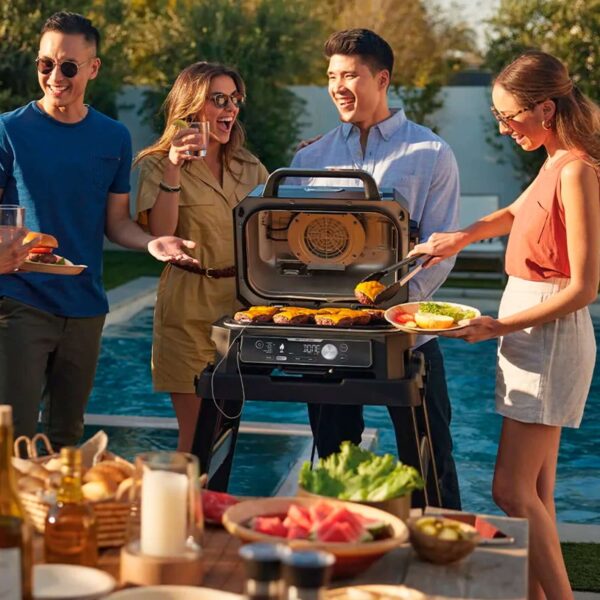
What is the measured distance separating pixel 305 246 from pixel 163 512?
5.03ft

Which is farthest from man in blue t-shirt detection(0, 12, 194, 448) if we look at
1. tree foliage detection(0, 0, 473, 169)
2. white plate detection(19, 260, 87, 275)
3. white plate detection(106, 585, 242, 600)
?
tree foliage detection(0, 0, 473, 169)

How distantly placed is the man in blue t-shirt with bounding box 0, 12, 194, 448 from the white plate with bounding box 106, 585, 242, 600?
1.88 m

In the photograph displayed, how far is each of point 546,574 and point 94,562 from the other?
63.0 inches

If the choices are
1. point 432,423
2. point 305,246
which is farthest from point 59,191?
point 432,423

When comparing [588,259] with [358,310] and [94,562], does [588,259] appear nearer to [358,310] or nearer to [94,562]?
[358,310]

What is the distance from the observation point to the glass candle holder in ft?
6.70

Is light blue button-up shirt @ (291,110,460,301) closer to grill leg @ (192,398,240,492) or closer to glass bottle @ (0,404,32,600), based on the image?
grill leg @ (192,398,240,492)

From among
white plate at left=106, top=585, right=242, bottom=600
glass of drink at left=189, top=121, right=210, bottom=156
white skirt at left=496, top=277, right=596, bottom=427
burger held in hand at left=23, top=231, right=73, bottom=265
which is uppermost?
glass of drink at left=189, top=121, right=210, bottom=156

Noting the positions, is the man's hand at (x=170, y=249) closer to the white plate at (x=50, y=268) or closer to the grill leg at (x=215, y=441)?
the white plate at (x=50, y=268)

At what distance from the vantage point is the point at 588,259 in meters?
3.09

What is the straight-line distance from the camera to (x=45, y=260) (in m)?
3.54

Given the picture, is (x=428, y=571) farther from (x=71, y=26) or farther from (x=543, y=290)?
(x=71, y=26)

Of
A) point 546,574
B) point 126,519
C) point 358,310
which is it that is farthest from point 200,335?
point 126,519

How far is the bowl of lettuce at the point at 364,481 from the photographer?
7.66ft
